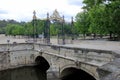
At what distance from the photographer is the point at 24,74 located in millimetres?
22281

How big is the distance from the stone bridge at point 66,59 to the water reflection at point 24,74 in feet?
3.80

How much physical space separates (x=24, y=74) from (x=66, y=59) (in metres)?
8.44

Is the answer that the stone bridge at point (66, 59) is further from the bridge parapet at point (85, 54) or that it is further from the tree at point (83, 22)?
the tree at point (83, 22)

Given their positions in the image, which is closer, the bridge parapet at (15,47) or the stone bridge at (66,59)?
the stone bridge at (66,59)

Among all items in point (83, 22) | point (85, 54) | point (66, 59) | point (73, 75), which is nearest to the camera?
point (85, 54)

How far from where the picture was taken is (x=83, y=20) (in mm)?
35156

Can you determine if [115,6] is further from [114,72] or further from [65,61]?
[114,72]

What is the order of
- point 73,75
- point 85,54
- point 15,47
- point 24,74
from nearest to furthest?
1. point 85,54
2. point 73,75
3. point 24,74
4. point 15,47

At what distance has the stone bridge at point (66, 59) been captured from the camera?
6504 millimetres

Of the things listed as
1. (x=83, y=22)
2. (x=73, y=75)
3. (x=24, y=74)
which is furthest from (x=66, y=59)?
(x=83, y=22)

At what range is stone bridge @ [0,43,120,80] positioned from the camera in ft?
21.3

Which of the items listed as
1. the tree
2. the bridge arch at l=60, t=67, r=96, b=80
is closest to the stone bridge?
the bridge arch at l=60, t=67, r=96, b=80

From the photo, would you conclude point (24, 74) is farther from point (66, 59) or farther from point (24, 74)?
point (66, 59)

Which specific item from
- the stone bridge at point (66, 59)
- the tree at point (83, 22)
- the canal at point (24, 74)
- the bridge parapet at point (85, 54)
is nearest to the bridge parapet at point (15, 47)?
the stone bridge at point (66, 59)
